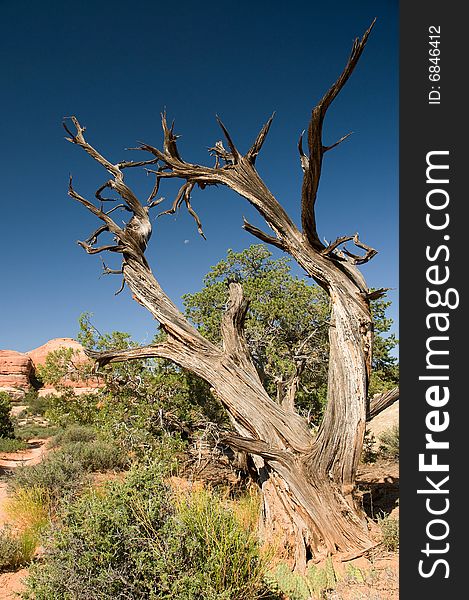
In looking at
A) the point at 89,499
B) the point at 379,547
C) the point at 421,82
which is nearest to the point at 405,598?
the point at 379,547

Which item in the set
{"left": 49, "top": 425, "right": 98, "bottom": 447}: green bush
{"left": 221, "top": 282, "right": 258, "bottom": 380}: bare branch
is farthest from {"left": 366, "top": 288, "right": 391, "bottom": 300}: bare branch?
{"left": 49, "top": 425, "right": 98, "bottom": 447}: green bush

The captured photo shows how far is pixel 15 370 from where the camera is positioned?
2040 inches

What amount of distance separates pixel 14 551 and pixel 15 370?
53527 millimetres

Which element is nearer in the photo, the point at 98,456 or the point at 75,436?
the point at 98,456

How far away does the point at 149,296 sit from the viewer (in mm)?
6758

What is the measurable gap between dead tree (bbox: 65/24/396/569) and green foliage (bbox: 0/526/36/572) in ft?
8.51

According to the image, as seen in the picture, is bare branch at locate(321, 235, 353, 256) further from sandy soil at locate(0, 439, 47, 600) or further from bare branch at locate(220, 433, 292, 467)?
sandy soil at locate(0, 439, 47, 600)

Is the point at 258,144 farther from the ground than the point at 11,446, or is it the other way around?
the point at 258,144

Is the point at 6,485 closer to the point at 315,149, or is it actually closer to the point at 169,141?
the point at 169,141

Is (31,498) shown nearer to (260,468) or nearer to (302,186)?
(260,468)

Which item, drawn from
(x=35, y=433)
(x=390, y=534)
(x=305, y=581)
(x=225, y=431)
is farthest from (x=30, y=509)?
(x=35, y=433)

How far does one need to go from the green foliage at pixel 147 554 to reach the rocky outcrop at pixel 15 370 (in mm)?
50188

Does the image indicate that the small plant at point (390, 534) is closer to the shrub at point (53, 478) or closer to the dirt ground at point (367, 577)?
the dirt ground at point (367, 577)

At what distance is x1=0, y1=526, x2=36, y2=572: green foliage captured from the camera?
4895mm
